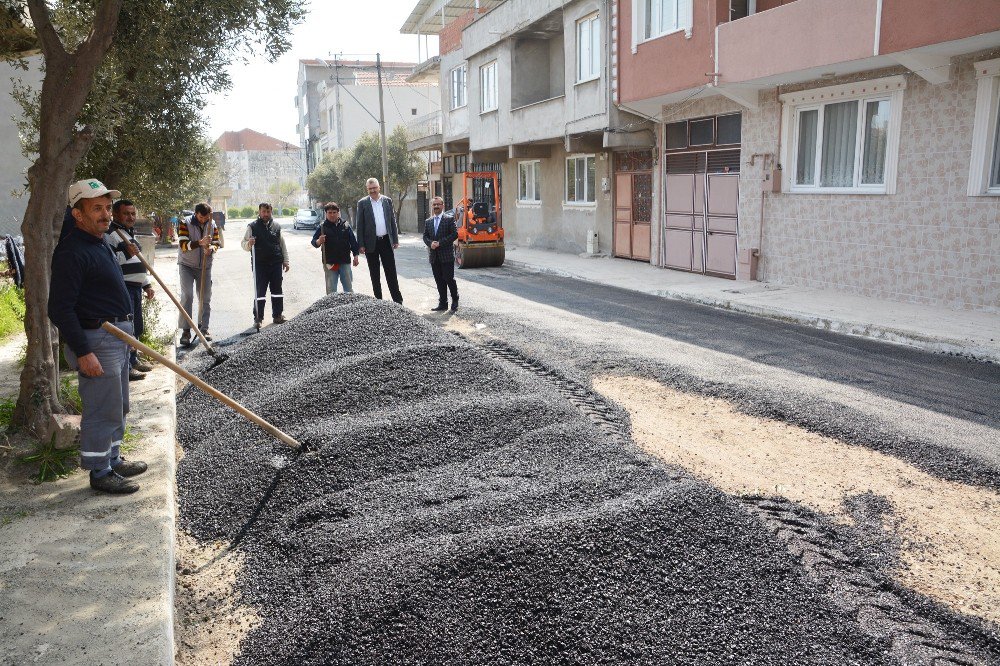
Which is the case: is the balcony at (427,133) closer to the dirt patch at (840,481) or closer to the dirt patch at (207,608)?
the dirt patch at (840,481)

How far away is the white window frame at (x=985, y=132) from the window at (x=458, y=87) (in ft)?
65.3

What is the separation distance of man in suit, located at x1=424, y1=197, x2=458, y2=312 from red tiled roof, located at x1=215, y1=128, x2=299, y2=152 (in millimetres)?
105801

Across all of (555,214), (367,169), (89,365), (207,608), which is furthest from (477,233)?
(367,169)

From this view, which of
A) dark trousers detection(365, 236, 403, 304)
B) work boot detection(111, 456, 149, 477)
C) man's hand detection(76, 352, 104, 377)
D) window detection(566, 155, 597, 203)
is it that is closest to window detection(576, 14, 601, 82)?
window detection(566, 155, 597, 203)

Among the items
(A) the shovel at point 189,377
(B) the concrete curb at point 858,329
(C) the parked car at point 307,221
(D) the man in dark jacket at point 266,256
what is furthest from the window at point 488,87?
(C) the parked car at point 307,221

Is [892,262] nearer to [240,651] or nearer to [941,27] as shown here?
[941,27]

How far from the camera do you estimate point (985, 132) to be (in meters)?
10.0

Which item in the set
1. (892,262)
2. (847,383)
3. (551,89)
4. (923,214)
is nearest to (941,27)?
(923,214)

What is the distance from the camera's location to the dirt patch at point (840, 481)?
380 cm

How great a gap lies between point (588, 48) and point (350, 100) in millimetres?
40505

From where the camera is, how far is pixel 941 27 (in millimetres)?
9570

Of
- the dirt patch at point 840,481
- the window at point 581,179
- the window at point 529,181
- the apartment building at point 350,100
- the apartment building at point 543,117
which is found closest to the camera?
the dirt patch at point 840,481

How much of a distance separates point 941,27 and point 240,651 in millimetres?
10518

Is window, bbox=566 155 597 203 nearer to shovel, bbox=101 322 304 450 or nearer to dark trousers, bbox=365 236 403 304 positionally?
dark trousers, bbox=365 236 403 304
